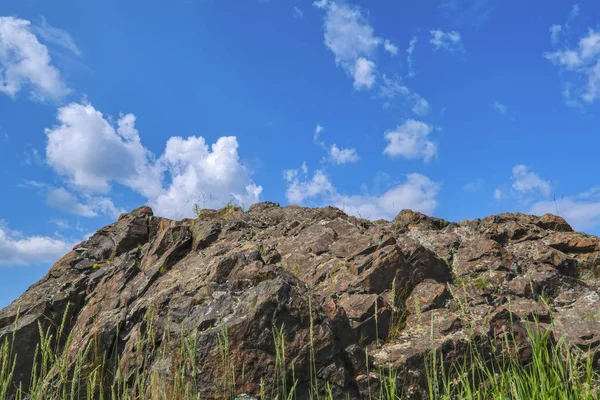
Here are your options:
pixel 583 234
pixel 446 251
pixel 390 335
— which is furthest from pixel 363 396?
pixel 583 234

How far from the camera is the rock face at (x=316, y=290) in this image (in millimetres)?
6930

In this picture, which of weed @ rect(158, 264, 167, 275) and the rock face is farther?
weed @ rect(158, 264, 167, 275)

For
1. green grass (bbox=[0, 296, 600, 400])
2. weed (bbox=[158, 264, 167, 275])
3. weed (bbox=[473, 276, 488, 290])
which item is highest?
weed (bbox=[158, 264, 167, 275])

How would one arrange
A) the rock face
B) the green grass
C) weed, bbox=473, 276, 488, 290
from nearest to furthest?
the green grass, the rock face, weed, bbox=473, 276, 488, 290

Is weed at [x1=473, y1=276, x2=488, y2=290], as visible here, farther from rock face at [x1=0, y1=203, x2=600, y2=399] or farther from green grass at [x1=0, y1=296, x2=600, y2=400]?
green grass at [x1=0, y1=296, x2=600, y2=400]

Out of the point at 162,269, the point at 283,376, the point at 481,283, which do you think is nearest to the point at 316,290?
the point at 481,283

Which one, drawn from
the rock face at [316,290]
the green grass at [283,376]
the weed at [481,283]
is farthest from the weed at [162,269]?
the weed at [481,283]

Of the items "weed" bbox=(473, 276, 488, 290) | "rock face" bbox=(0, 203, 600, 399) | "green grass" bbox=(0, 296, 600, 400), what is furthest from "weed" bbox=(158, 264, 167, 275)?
"weed" bbox=(473, 276, 488, 290)

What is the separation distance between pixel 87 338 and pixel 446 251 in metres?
8.04

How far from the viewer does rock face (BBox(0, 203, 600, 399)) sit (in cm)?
693

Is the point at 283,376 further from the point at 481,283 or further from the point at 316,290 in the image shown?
the point at 481,283

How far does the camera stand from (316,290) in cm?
916

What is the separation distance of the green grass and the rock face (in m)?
0.14

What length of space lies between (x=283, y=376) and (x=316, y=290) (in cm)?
454
